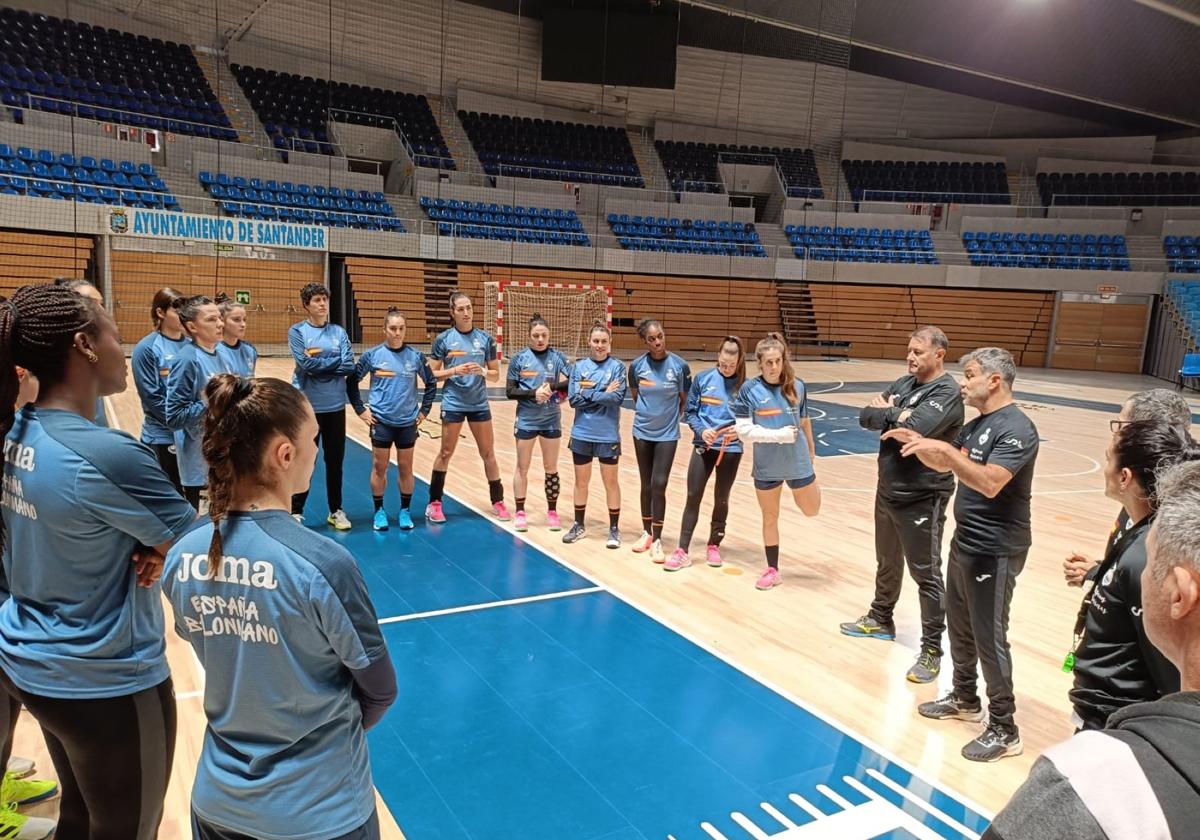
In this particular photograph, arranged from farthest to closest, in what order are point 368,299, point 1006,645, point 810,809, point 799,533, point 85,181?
point 368,299
point 85,181
point 799,533
point 1006,645
point 810,809

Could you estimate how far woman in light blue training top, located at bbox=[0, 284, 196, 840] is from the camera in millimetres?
1872

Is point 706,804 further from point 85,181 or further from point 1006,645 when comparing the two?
point 85,181

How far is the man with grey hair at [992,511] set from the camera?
3.46m

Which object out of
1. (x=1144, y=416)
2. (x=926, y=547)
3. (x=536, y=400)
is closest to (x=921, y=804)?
(x=926, y=547)

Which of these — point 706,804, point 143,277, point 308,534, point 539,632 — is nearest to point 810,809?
point 706,804

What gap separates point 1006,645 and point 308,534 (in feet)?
10.8

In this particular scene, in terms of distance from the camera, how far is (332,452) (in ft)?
22.5

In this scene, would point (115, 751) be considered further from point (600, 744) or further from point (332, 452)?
point (332, 452)

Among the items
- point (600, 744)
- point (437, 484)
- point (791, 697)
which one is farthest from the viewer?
point (437, 484)

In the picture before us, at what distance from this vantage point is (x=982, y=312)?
26047 mm

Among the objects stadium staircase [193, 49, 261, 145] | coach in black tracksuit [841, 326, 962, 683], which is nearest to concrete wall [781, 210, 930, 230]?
stadium staircase [193, 49, 261, 145]

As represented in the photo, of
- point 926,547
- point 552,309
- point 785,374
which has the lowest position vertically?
point 926,547

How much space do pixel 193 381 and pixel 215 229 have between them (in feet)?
50.3

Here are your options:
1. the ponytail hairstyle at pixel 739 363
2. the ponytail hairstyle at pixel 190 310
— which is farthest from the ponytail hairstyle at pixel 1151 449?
the ponytail hairstyle at pixel 190 310
